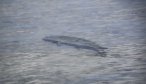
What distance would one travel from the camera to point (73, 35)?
2.28 meters

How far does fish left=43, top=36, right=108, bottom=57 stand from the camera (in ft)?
6.74

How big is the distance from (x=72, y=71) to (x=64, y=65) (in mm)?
88

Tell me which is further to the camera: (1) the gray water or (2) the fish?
(2) the fish

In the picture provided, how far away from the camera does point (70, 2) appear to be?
9.73 feet

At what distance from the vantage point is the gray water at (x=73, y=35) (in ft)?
5.84

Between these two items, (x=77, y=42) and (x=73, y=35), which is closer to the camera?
(x=77, y=42)

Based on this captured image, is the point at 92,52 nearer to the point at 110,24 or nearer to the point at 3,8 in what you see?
the point at 110,24

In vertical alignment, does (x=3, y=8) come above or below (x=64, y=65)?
above

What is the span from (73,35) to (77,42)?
13cm

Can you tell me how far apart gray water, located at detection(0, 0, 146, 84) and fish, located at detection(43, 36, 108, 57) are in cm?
4

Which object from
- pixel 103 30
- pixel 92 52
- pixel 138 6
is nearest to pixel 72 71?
pixel 92 52

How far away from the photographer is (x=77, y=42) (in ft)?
7.09

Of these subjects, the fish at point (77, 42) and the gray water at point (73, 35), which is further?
the fish at point (77, 42)

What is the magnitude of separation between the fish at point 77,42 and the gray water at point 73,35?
0.12 ft
